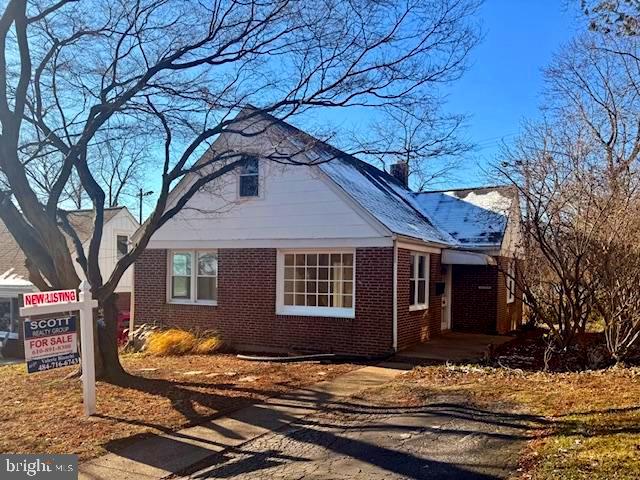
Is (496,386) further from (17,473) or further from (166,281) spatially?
(166,281)

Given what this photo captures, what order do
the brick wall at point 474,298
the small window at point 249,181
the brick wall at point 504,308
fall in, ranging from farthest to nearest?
the brick wall at point 504,308
the brick wall at point 474,298
the small window at point 249,181

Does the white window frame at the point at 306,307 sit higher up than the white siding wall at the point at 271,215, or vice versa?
the white siding wall at the point at 271,215

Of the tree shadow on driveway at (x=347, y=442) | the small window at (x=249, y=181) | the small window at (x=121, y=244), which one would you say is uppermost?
the small window at (x=249, y=181)

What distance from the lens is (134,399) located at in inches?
320

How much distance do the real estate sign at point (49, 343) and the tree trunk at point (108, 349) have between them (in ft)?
8.10

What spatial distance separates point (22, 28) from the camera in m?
8.45

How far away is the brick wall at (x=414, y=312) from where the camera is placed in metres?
13.0

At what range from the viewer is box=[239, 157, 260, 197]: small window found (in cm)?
1455

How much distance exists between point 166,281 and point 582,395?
Result: 11.2 m

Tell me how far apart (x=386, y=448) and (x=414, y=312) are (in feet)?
27.5

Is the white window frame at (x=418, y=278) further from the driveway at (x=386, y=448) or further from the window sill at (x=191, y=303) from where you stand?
the driveway at (x=386, y=448)

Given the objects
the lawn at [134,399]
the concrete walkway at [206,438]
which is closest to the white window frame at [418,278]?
the lawn at [134,399]

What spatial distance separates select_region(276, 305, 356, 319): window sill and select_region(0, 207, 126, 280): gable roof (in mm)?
14535

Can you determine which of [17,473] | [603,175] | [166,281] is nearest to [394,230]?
[603,175]
